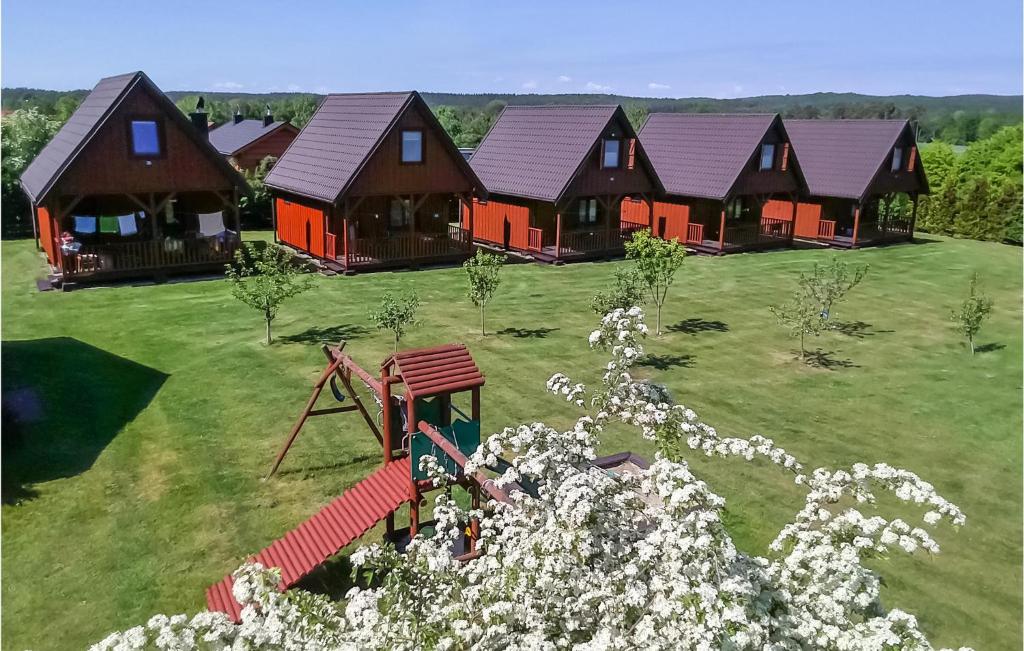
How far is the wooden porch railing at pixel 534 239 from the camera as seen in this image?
102 feet

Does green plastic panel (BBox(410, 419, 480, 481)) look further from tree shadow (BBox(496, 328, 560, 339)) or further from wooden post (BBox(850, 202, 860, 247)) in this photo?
wooden post (BBox(850, 202, 860, 247))

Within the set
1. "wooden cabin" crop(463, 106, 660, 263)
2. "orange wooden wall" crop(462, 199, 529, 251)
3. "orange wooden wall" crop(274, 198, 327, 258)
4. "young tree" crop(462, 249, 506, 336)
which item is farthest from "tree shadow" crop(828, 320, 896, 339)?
"orange wooden wall" crop(274, 198, 327, 258)

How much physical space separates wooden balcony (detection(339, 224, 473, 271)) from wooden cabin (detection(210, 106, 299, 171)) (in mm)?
21737

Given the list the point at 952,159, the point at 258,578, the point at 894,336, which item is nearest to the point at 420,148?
the point at 894,336

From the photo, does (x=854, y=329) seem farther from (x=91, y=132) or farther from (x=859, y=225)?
(x=91, y=132)

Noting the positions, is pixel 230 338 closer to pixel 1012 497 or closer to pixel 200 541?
pixel 200 541

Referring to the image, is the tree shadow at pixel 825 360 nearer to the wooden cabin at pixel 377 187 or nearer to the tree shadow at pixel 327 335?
the tree shadow at pixel 327 335

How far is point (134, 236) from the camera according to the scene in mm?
26219

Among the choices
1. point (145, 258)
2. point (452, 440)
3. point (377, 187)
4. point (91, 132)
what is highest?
point (91, 132)

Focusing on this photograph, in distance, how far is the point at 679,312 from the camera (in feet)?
75.0

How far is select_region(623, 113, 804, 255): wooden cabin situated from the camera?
3356cm

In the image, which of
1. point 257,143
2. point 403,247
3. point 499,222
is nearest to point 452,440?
point 403,247

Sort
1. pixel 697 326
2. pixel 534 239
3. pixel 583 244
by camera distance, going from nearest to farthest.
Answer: pixel 697 326
pixel 534 239
pixel 583 244

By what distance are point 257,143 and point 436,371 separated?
42872 millimetres
